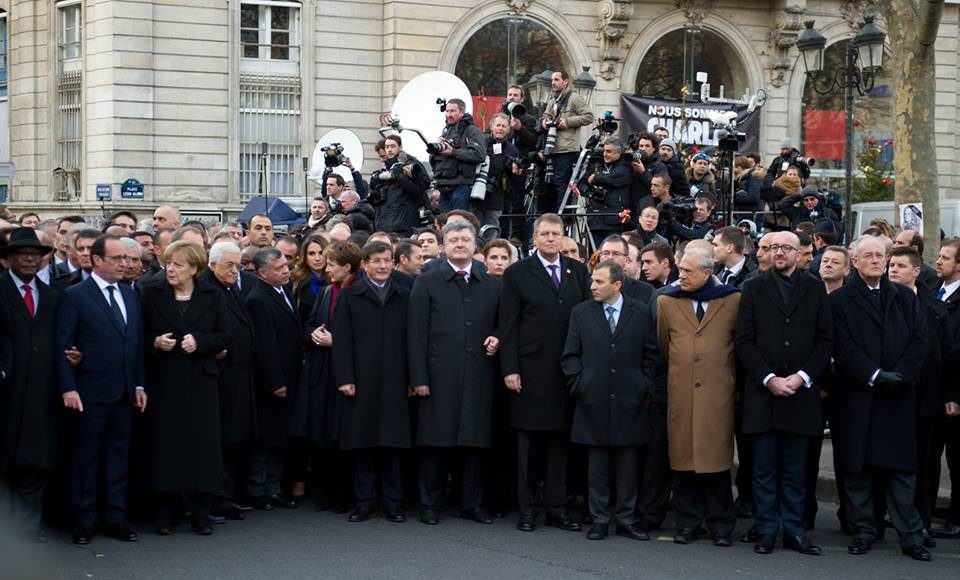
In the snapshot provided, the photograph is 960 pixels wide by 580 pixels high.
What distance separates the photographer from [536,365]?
419 inches

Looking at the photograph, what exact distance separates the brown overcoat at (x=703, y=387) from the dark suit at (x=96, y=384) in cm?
380

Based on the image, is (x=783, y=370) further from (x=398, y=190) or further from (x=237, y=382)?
(x=398, y=190)

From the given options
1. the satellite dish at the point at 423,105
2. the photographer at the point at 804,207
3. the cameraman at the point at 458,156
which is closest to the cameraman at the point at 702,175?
the photographer at the point at 804,207

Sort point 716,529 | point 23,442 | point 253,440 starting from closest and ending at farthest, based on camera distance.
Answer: point 23,442 < point 716,529 < point 253,440

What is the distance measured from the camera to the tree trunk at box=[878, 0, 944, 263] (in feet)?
63.8

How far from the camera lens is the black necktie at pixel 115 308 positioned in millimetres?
9945

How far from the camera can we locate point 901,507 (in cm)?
994

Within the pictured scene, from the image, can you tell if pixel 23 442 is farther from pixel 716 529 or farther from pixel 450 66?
pixel 450 66

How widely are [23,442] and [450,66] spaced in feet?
72.7

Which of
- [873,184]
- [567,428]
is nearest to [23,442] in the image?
[567,428]

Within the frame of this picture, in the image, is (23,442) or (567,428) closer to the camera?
Answer: (23,442)

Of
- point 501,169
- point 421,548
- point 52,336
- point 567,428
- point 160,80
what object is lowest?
point 421,548

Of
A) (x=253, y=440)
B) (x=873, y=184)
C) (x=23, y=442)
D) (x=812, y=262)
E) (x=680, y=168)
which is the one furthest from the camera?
(x=873, y=184)

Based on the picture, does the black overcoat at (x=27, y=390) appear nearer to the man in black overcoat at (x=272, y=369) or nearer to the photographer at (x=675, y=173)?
the man in black overcoat at (x=272, y=369)
